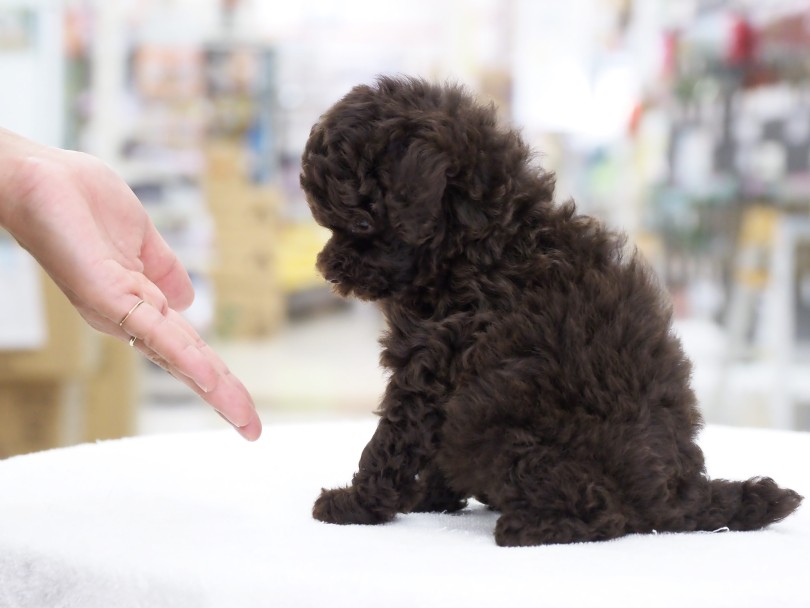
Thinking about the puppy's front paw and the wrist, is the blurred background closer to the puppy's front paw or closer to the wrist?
the wrist

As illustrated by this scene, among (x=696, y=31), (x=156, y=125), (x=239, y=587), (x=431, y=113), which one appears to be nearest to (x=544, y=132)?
(x=696, y=31)

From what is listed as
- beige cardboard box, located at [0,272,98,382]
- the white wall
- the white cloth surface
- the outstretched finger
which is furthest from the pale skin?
the white wall

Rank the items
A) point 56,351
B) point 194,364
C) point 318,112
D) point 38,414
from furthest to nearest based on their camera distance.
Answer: point 318,112 < point 38,414 < point 56,351 < point 194,364

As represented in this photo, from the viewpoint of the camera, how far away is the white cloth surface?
89 cm

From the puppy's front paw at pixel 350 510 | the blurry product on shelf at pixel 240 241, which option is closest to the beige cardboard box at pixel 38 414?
the blurry product on shelf at pixel 240 241

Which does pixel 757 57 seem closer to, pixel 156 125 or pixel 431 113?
pixel 156 125

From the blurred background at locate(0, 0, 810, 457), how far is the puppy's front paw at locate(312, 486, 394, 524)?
2331 mm

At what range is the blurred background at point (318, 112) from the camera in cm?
390

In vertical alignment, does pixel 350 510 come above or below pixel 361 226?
below

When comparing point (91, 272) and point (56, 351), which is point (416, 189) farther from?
point (56, 351)

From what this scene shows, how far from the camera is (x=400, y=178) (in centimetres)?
108

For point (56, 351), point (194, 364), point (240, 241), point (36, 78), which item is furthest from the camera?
point (240, 241)

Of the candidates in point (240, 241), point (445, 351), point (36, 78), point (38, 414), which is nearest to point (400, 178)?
point (445, 351)

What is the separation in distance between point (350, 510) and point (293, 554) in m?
0.15
